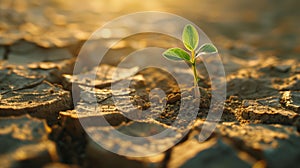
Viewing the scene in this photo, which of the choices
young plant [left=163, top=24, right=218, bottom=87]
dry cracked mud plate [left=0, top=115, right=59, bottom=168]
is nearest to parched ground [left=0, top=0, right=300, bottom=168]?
dry cracked mud plate [left=0, top=115, right=59, bottom=168]

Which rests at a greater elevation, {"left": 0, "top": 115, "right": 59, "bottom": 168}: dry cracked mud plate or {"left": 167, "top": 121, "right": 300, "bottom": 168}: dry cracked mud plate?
{"left": 0, "top": 115, "right": 59, "bottom": 168}: dry cracked mud plate

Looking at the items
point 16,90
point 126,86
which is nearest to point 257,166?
point 126,86

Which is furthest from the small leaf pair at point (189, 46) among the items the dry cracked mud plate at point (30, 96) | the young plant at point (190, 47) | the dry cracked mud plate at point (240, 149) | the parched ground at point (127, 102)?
the dry cracked mud plate at point (30, 96)

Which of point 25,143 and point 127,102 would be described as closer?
point 25,143

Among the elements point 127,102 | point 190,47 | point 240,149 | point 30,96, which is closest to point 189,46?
point 190,47

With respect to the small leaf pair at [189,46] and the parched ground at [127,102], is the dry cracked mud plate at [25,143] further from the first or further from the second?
the small leaf pair at [189,46]

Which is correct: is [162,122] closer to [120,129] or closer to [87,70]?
[120,129]

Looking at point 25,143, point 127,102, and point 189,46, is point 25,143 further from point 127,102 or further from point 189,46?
point 189,46

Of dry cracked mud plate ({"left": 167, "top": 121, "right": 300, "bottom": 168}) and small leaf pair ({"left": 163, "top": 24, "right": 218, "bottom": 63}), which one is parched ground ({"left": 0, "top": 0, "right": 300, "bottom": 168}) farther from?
small leaf pair ({"left": 163, "top": 24, "right": 218, "bottom": 63})
